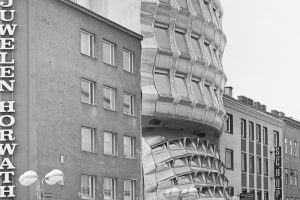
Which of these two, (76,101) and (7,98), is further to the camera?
(76,101)

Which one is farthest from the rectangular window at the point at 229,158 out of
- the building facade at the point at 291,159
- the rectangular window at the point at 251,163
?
the building facade at the point at 291,159

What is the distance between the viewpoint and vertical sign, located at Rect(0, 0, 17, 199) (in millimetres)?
39281

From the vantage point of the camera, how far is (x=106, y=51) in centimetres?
4872

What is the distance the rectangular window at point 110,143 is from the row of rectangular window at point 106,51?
464 cm

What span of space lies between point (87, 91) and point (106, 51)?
153 inches

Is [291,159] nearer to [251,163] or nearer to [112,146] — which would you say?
[251,163]

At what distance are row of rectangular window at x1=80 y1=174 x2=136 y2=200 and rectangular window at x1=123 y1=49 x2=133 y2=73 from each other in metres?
7.55

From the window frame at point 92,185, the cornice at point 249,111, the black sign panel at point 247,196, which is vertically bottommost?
the black sign panel at point 247,196

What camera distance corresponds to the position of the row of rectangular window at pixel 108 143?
4522 centimetres

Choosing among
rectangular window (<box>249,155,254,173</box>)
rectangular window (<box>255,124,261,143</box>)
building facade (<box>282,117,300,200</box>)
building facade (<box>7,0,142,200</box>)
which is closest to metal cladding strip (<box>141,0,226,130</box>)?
building facade (<box>7,0,142,200</box>)

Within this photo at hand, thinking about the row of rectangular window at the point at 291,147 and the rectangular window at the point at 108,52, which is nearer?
the rectangular window at the point at 108,52

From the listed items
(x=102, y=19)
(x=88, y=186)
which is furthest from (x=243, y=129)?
(x=88, y=186)

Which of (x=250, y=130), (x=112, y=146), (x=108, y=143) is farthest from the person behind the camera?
(x=250, y=130)

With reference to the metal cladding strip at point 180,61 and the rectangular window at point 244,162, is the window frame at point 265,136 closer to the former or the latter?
the rectangular window at point 244,162
